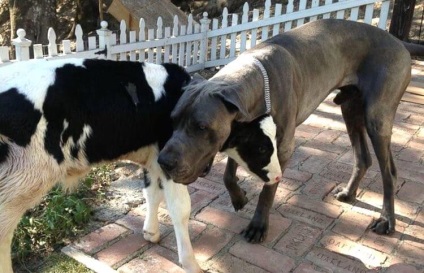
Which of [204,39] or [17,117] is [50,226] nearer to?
[17,117]

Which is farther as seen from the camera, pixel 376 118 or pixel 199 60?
pixel 199 60

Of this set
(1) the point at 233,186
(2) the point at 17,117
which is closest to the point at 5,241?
(2) the point at 17,117

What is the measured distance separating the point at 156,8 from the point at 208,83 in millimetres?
4745

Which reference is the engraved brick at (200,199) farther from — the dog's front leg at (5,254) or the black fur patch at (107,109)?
the dog's front leg at (5,254)

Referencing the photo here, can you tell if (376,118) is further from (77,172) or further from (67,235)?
(67,235)

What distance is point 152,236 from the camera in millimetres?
3178

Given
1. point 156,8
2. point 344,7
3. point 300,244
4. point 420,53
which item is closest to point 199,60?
point 156,8

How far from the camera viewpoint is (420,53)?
363 cm

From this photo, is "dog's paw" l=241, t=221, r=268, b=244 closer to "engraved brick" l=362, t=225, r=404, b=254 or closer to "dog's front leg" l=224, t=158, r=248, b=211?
"dog's front leg" l=224, t=158, r=248, b=211

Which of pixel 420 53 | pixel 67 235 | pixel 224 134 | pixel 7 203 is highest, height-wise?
pixel 420 53

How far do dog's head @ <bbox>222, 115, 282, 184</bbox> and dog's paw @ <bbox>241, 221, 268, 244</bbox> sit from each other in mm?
521

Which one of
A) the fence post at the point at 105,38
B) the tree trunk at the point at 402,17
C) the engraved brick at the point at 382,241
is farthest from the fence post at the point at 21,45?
the tree trunk at the point at 402,17

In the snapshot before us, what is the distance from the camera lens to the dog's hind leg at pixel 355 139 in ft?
12.0

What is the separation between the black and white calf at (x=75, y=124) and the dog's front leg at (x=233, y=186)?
60cm
